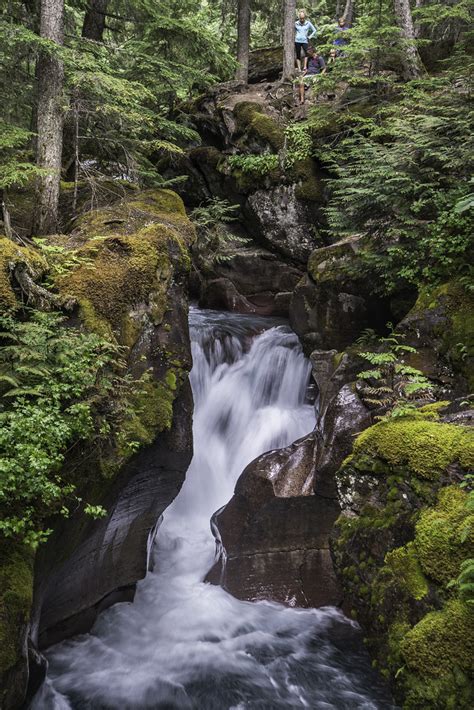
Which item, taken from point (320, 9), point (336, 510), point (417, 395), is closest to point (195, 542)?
point (336, 510)

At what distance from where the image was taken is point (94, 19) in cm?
1186

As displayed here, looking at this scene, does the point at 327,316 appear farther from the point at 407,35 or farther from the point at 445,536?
the point at 407,35

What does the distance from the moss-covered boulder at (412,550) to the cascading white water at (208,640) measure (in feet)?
5.71

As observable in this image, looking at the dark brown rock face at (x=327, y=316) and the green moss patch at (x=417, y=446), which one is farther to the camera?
the dark brown rock face at (x=327, y=316)

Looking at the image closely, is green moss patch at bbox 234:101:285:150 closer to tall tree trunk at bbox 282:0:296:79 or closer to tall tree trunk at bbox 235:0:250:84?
tall tree trunk at bbox 282:0:296:79

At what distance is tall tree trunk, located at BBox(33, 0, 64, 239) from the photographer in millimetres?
8266

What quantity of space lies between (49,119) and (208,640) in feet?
28.7

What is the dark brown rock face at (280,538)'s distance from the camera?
7250 mm

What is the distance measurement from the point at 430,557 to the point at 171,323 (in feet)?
14.9

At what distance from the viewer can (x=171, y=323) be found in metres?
7.16

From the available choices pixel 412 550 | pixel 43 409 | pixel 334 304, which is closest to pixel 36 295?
pixel 43 409

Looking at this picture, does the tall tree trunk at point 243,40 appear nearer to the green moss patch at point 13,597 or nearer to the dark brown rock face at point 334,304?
the dark brown rock face at point 334,304

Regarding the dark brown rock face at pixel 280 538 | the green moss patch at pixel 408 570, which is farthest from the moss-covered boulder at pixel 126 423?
the green moss patch at pixel 408 570

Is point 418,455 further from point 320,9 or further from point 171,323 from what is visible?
point 320,9
